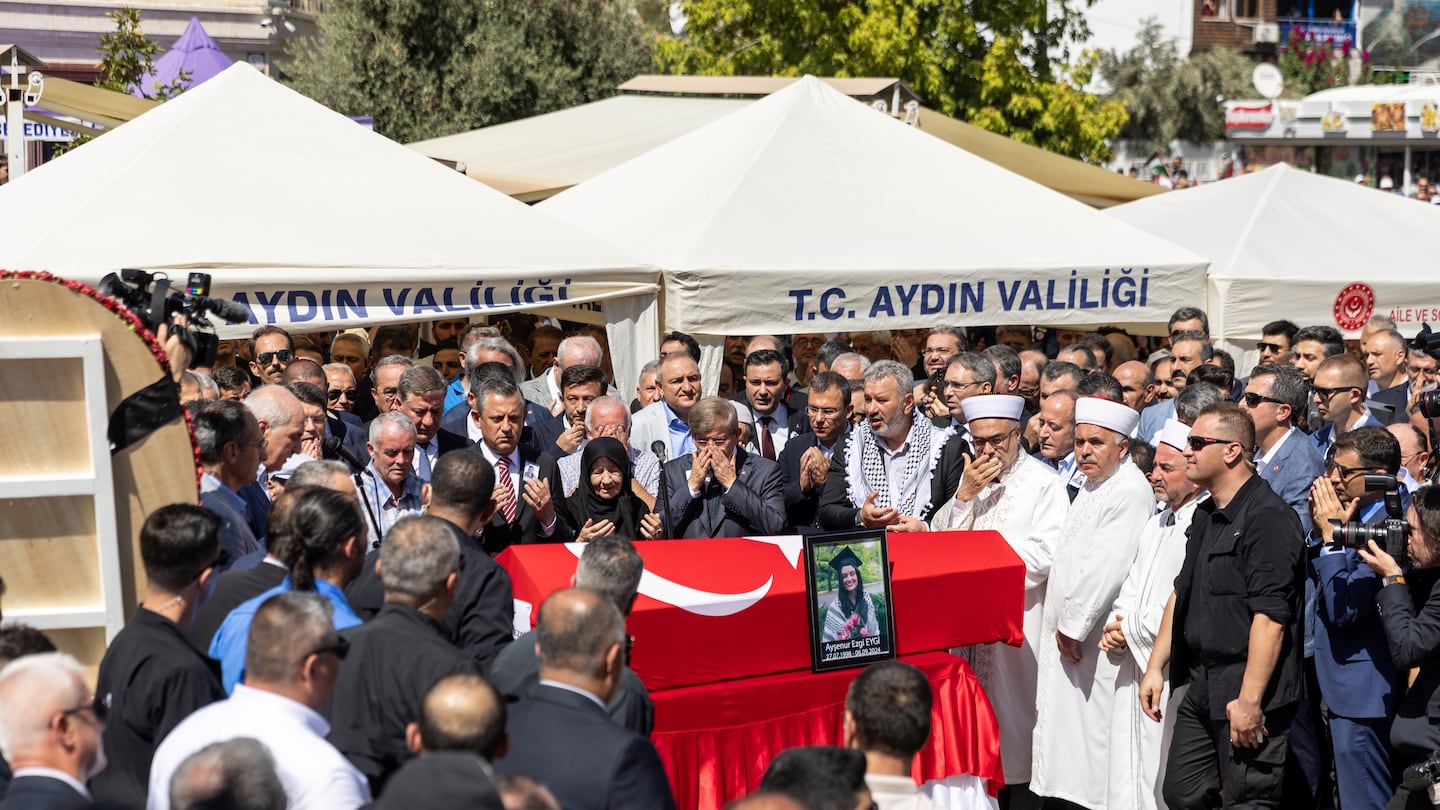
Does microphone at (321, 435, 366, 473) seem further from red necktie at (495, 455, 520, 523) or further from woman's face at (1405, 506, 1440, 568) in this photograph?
woman's face at (1405, 506, 1440, 568)

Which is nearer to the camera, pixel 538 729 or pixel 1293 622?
pixel 538 729

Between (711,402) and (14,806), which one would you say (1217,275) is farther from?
(14,806)

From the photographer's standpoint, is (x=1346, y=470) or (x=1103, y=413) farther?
(x=1103, y=413)

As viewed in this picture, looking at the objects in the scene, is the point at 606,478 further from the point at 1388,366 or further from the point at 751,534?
the point at 1388,366

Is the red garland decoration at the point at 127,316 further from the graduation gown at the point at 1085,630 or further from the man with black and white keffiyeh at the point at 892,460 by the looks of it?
the graduation gown at the point at 1085,630

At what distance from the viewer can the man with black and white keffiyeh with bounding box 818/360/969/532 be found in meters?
7.71

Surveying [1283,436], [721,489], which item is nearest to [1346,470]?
[1283,436]

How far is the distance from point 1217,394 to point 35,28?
94.3ft

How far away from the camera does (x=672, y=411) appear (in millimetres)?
8781

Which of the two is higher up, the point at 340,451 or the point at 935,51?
the point at 935,51

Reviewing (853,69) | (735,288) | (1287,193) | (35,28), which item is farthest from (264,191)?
(35,28)

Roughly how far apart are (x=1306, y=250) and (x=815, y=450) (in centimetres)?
640

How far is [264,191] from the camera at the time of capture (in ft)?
29.5

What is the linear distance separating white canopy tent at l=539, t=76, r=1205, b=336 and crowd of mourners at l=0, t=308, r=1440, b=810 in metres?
0.38
